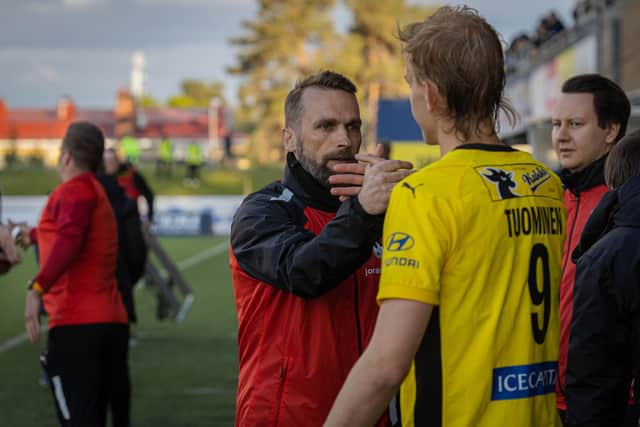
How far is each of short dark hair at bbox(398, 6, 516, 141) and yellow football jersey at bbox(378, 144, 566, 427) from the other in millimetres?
88

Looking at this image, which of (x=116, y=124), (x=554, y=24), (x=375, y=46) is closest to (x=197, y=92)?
(x=116, y=124)

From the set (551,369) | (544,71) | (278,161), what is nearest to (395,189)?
(551,369)

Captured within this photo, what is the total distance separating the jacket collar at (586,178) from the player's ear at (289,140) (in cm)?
134

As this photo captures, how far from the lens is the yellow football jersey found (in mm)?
2039

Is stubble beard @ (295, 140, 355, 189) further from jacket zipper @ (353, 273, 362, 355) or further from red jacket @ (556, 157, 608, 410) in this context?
red jacket @ (556, 157, 608, 410)

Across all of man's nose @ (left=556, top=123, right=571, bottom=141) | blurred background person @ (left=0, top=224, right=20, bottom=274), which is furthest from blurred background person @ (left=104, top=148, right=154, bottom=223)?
man's nose @ (left=556, top=123, right=571, bottom=141)

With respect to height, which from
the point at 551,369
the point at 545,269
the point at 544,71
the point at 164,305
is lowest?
the point at 164,305

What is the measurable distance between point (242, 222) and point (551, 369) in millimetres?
975

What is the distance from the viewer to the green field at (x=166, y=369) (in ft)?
23.4

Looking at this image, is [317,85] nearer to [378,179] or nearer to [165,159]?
[378,179]

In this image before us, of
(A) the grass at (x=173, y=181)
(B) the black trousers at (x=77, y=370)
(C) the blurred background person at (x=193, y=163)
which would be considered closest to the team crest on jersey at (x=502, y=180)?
(B) the black trousers at (x=77, y=370)

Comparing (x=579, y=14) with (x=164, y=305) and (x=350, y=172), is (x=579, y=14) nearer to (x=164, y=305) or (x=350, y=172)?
(x=164, y=305)

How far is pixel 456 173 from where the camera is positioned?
2.11m

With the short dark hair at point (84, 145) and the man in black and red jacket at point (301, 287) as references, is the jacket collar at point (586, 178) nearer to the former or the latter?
the man in black and red jacket at point (301, 287)
